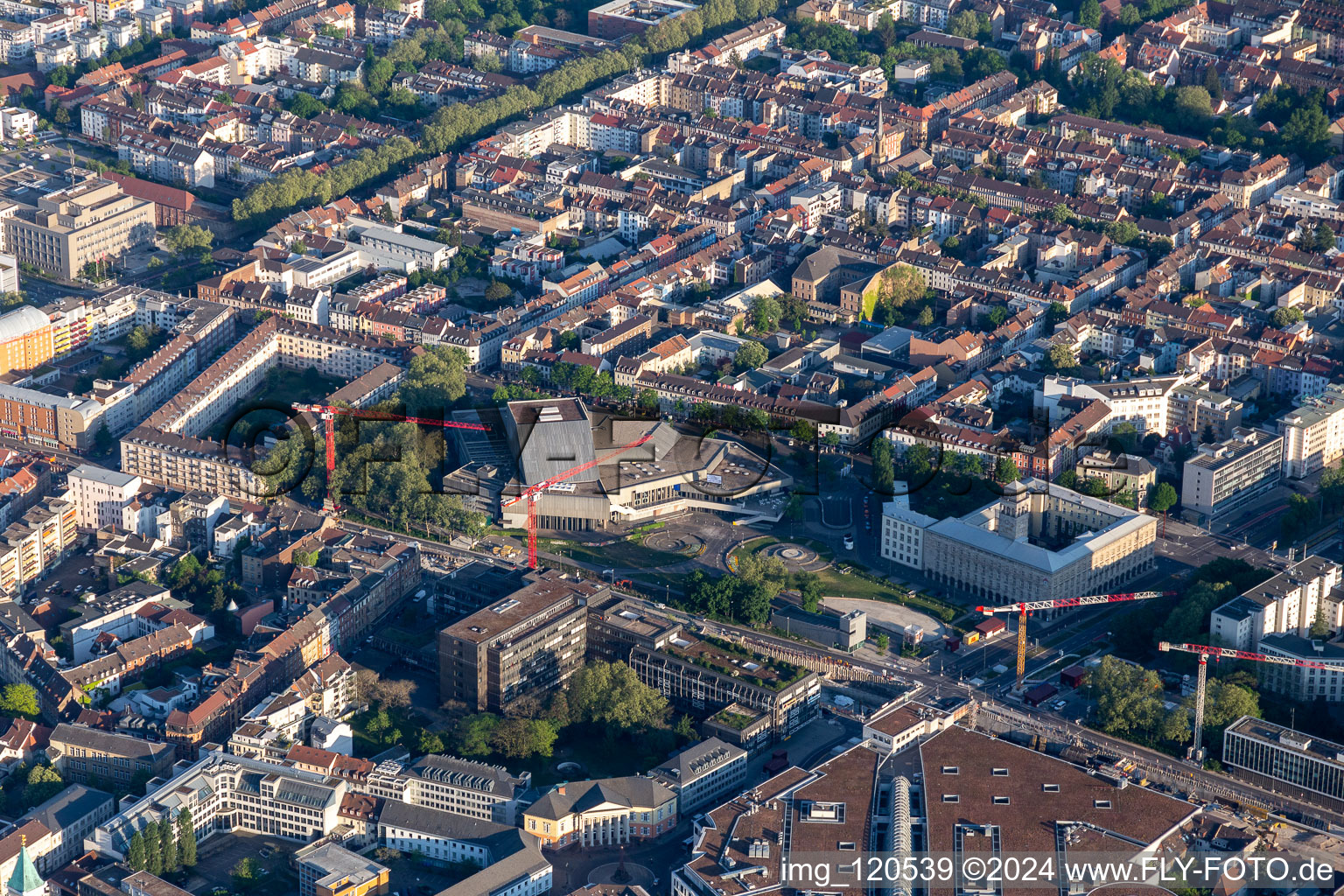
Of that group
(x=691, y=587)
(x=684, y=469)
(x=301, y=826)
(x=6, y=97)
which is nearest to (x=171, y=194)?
(x=6, y=97)

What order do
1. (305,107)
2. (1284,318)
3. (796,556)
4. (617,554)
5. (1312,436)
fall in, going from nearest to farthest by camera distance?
(796,556)
(617,554)
(1312,436)
(1284,318)
(305,107)

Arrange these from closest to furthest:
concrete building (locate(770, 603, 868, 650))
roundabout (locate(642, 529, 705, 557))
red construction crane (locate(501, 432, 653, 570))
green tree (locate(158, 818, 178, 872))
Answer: green tree (locate(158, 818, 178, 872)), concrete building (locate(770, 603, 868, 650)), red construction crane (locate(501, 432, 653, 570)), roundabout (locate(642, 529, 705, 557))

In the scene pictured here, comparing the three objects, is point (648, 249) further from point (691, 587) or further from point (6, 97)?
point (6, 97)

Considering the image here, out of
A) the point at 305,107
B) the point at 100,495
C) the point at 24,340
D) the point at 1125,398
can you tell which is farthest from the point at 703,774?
the point at 305,107

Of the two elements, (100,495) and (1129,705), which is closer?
(1129,705)

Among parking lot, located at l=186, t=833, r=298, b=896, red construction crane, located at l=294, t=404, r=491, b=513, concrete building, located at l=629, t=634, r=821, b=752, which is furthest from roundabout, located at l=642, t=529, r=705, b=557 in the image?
parking lot, located at l=186, t=833, r=298, b=896

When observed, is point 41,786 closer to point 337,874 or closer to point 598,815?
point 337,874

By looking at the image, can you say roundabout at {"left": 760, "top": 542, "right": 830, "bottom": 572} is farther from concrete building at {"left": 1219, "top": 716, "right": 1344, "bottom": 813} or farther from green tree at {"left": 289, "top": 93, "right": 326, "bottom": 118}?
green tree at {"left": 289, "top": 93, "right": 326, "bottom": 118}
